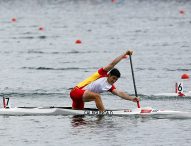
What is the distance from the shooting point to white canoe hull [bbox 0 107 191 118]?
25453 mm

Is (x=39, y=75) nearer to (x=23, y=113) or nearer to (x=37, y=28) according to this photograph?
(x=23, y=113)

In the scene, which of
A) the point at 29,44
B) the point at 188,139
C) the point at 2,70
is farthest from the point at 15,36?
the point at 188,139

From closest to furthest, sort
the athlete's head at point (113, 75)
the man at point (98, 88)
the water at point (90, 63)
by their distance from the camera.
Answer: the water at point (90, 63)
the athlete's head at point (113, 75)
the man at point (98, 88)

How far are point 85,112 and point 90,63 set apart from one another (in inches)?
561

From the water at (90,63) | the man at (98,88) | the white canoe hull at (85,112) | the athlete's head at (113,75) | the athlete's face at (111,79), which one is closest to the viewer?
the water at (90,63)

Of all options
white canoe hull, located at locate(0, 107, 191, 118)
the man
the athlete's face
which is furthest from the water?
the athlete's face

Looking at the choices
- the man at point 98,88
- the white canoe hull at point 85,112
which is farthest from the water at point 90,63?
the man at point 98,88

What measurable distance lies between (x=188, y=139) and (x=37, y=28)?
130 ft

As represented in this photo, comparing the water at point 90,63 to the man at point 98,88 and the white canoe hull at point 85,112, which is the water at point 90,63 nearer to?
the white canoe hull at point 85,112

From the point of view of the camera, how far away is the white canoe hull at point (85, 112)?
25453 millimetres

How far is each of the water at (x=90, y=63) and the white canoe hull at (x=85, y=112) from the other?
239 millimetres

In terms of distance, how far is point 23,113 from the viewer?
2602 cm

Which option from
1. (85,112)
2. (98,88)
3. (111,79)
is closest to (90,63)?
(85,112)

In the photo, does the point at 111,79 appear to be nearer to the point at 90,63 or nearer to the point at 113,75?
the point at 113,75
